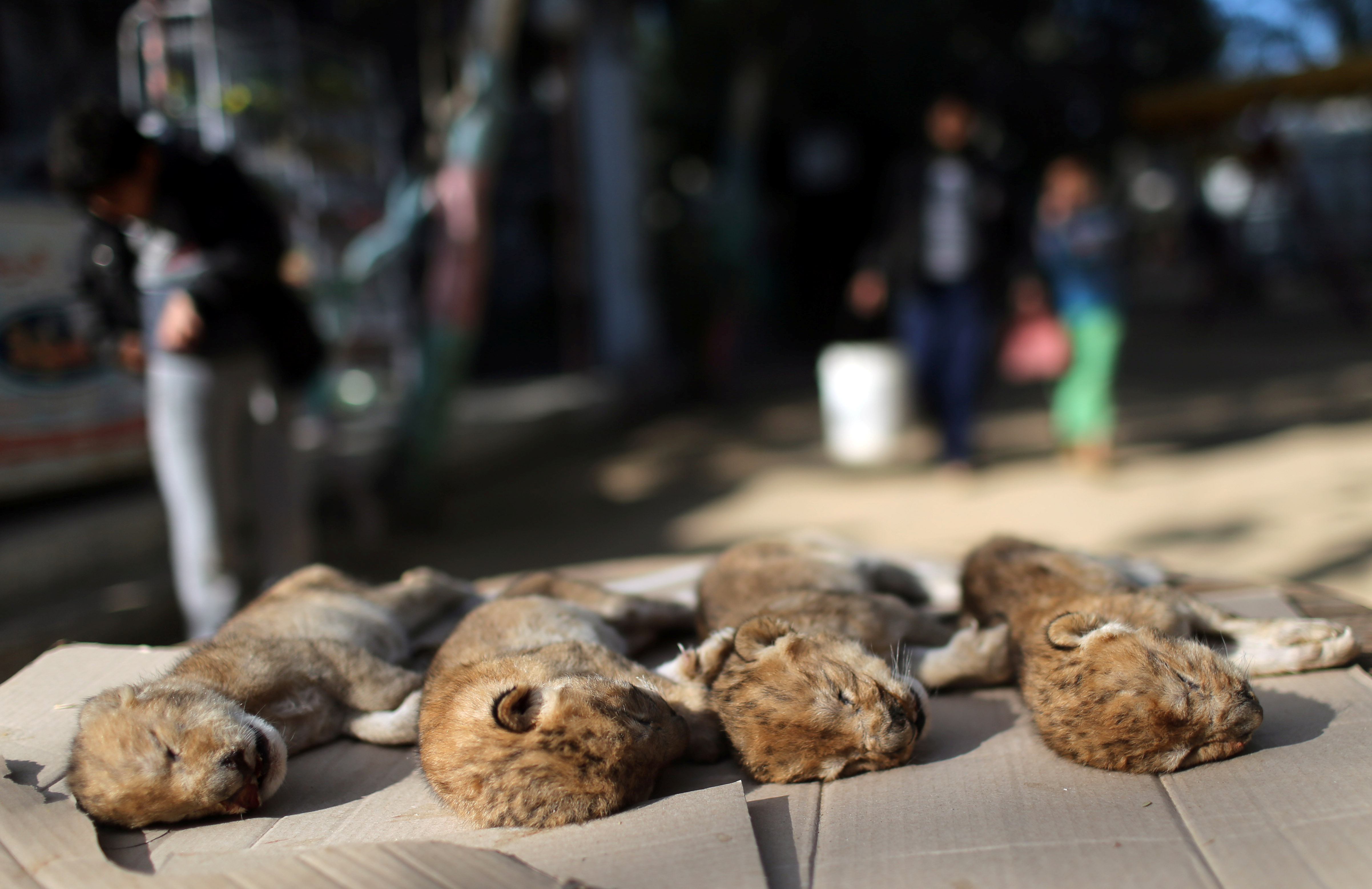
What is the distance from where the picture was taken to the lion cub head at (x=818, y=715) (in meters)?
2.29

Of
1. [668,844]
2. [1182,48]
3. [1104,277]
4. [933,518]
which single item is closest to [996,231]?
[1104,277]

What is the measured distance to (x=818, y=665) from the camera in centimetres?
236

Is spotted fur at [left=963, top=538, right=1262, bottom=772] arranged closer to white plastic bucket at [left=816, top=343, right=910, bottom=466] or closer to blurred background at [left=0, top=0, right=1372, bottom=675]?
blurred background at [left=0, top=0, right=1372, bottom=675]

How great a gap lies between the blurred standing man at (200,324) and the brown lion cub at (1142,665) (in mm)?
2896

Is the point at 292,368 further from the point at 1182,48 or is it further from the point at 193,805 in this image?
the point at 1182,48

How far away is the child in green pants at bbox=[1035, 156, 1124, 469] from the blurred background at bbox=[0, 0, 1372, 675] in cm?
16

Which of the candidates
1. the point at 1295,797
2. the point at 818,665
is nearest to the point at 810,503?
the point at 818,665

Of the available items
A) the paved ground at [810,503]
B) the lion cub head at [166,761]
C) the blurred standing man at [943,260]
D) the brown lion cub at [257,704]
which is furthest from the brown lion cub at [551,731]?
the blurred standing man at [943,260]

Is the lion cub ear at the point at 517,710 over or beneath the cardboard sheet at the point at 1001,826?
over

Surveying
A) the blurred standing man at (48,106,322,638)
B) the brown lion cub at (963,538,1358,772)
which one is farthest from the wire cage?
the brown lion cub at (963,538,1358,772)

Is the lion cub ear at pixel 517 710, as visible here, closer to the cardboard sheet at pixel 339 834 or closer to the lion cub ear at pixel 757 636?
the cardboard sheet at pixel 339 834

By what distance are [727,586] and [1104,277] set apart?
5552mm

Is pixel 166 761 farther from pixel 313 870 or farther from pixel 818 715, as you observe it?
pixel 818 715

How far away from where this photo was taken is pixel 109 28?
7695 millimetres
